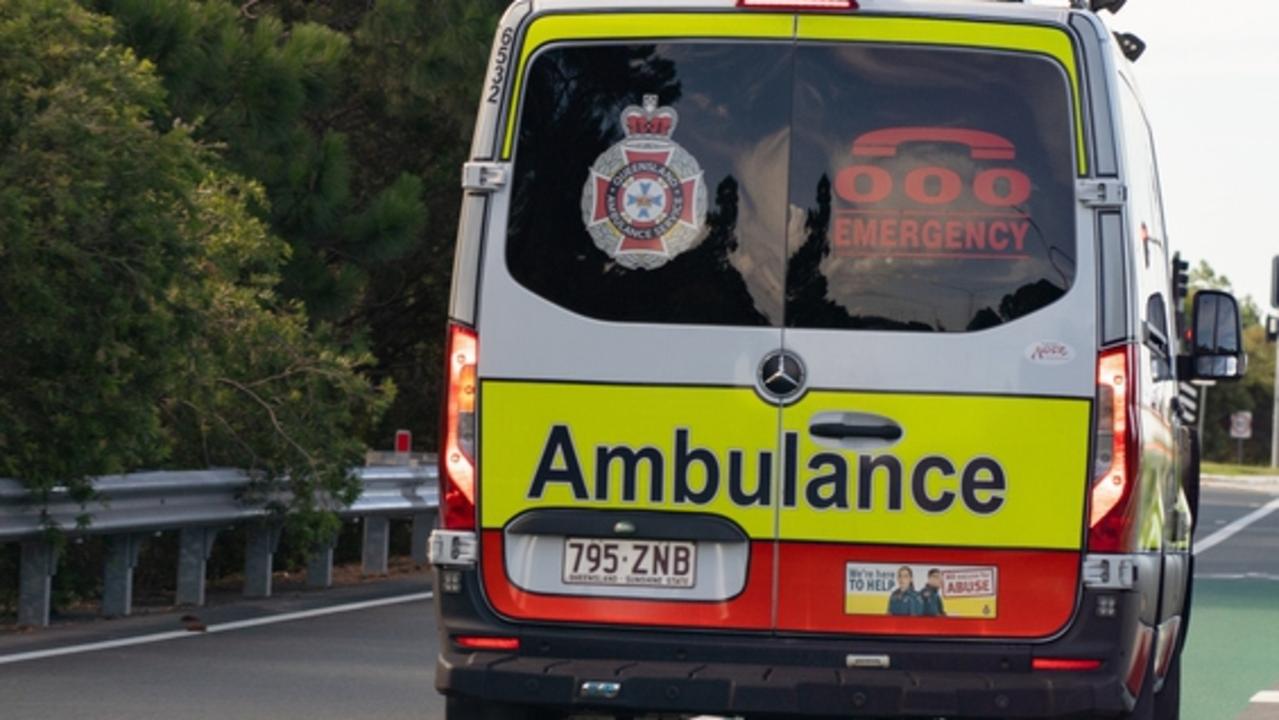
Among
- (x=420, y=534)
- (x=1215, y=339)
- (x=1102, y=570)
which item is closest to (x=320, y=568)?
(x=420, y=534)

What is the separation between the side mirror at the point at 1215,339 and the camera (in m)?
10.4

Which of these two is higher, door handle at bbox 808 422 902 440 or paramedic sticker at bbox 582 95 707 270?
paramedic sticker at bbox 582 95 707 270

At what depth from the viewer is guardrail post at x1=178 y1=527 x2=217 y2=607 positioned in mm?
16625

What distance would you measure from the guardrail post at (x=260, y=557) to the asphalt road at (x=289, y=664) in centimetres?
18

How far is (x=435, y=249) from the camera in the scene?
3111 cm

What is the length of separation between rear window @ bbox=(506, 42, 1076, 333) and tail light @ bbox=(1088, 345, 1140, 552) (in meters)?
0.27

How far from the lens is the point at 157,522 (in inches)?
625

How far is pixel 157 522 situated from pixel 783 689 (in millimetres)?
8713

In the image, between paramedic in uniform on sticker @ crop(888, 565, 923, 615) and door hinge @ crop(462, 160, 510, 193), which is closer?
paramedic in uniform on sticker @ crop(888, 565, 923, 615)

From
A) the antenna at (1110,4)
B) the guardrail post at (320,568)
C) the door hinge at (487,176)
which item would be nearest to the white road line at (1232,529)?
the guardrail post at (320,568)

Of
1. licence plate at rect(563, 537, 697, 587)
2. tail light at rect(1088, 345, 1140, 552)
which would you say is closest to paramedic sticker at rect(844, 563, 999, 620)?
tail light at rect(1088, 345, 1140, 552)

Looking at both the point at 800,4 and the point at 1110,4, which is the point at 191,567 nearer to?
the point at 1110,4

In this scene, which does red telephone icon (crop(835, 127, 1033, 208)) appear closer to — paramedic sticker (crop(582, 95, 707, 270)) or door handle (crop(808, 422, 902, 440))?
paramedic sticker (crop(582, 95, 707, 270))

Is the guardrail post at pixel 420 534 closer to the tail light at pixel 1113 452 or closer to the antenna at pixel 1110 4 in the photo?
the antenna at pixel 1110 4
